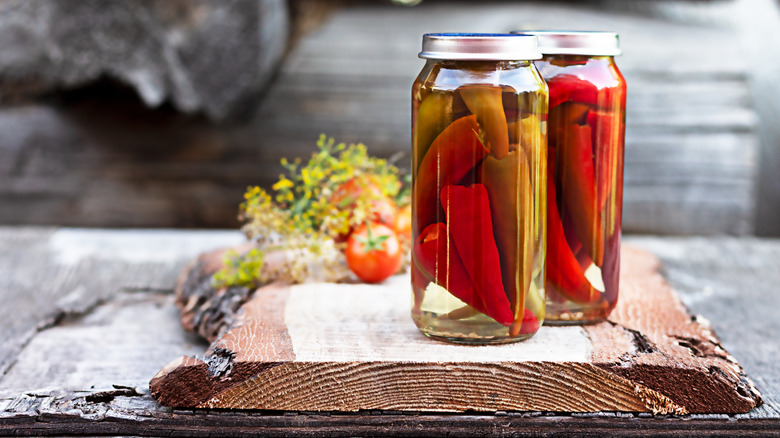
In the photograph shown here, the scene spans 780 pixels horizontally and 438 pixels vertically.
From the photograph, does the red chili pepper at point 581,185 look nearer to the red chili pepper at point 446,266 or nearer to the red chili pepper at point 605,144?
the red chili pepper at point 605,144

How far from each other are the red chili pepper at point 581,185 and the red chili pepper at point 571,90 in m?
0.03

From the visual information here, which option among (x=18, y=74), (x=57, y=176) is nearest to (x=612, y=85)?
(x=18, y=74)

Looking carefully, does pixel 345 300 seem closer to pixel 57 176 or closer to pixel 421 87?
pixel 421 87

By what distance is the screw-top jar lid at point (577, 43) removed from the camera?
0.87 meters

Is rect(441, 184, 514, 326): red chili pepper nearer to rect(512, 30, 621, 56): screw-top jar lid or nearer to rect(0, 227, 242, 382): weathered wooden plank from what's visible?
rect(512, 30, 621, 56): screw-top jar lid

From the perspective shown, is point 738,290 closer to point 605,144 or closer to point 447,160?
point 605,144

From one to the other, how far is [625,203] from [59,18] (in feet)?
3.93

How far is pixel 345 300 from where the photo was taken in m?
0.99

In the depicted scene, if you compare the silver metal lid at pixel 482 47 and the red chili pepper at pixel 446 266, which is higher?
the silver metal lid at pixel 482 47

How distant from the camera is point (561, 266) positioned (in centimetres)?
90

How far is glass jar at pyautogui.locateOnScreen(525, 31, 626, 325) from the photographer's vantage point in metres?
0.87

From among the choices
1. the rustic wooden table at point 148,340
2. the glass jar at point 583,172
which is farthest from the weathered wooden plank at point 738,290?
the glass jar at point 583,172

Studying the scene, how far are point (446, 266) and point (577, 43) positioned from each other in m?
0.27

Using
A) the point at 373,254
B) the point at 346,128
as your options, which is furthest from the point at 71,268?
the point at 346,128
